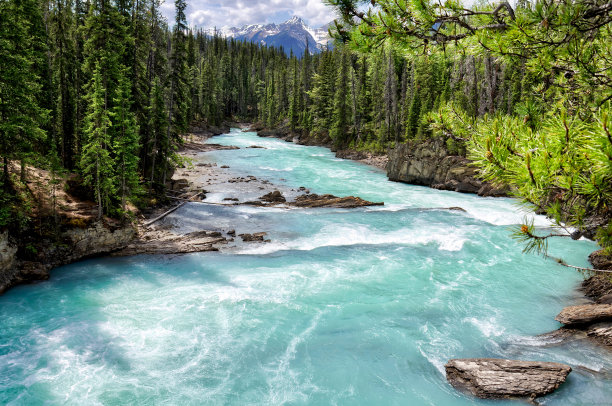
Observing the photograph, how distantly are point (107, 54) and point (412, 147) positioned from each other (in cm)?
2960

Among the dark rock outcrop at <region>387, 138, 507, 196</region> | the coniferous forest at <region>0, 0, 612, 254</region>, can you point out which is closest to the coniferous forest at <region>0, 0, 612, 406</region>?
the coniferous forest at <region>0, 0, 612, 254</region>

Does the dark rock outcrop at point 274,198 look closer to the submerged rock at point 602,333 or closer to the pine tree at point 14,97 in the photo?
the pine tree at point 14,97

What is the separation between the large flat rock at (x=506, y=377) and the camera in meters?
9.16

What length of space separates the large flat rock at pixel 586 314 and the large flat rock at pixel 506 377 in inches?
121

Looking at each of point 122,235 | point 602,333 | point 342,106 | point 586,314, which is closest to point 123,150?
point 122,235

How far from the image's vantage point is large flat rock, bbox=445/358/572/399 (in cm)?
916

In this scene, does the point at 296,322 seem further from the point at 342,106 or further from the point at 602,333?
the point at 342,106

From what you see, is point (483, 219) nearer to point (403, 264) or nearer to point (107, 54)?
point (403, 264)

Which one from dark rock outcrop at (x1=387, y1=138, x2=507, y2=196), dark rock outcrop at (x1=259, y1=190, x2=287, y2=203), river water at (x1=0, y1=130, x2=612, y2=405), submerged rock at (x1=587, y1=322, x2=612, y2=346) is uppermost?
dark rock outcrop at (x1=387, y1=138, x2=507, y2=196)

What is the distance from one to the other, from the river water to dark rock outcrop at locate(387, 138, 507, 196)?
1309 centimetres

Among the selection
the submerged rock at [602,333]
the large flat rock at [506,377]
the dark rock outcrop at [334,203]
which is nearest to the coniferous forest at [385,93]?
the large flat rock at [506,377]

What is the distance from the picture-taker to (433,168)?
3638 centimetres

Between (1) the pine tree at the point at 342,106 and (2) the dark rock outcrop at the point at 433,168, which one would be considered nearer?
(2) the dark rock outcrop at the point at 433,168

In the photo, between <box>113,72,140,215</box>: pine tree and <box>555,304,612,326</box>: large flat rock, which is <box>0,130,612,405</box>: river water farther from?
<box>113,72,140,215</box>: pine tree
